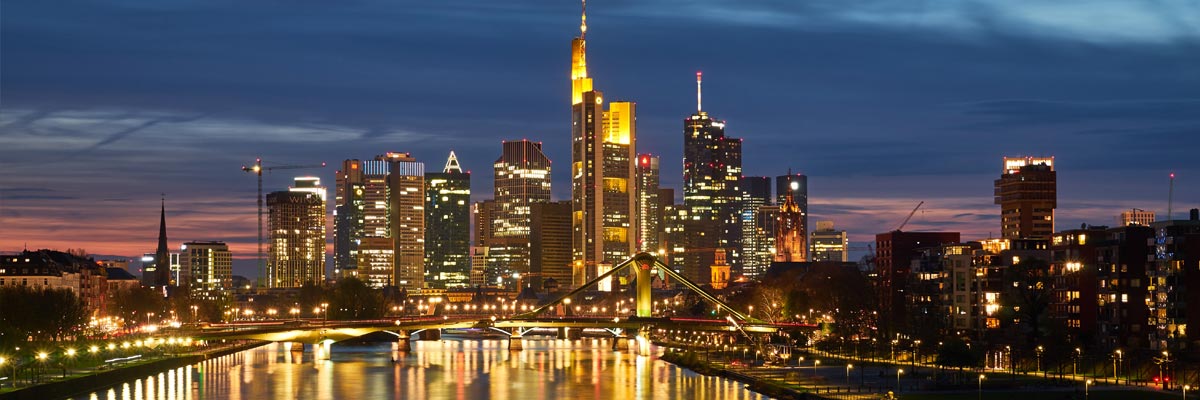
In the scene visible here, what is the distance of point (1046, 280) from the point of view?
130m

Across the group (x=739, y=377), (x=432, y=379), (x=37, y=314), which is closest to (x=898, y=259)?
(x=739, y=377)

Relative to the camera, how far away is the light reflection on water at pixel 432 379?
113 m

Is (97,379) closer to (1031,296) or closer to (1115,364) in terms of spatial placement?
(1115,364)

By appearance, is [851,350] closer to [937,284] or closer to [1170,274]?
[937,284]

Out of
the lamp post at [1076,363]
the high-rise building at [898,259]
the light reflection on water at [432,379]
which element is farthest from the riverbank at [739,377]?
the high-rise building at [898,259]

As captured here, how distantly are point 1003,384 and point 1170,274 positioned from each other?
27605mm

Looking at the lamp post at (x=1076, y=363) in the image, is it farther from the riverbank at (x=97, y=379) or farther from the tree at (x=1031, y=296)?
the riverbank at (x=97, y=379)

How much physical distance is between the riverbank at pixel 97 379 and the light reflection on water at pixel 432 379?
0.89m

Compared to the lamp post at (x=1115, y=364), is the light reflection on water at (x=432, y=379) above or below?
below

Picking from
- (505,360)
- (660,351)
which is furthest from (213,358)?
(660,351)

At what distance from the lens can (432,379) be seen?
133 metres

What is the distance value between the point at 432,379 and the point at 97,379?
28.1 metres

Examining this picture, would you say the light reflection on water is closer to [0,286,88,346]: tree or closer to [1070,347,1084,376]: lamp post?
[0,286,88,346]: tree

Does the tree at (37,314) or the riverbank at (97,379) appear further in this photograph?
the tree at (37,314)
